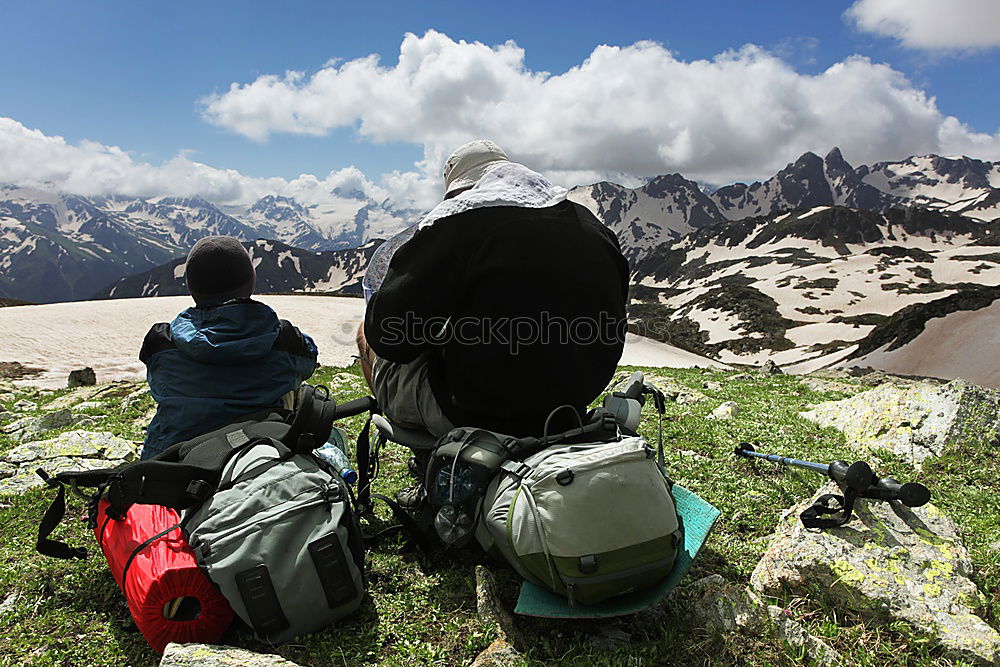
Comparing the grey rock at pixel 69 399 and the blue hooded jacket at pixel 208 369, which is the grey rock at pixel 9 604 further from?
the grey rock at pixel 69 399

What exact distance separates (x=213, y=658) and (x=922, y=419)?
23.8 feet

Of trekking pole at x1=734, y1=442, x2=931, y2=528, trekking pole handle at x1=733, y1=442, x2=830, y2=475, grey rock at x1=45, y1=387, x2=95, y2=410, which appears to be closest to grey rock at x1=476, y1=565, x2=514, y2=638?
trekking pole at x1=734, y1=442, x2=931, y2=528

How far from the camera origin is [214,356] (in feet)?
14.3

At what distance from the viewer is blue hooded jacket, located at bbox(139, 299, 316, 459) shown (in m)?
4.33

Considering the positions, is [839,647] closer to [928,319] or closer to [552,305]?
[552,305]

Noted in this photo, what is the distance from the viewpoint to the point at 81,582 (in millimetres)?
4023

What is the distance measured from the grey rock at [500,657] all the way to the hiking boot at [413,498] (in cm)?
164

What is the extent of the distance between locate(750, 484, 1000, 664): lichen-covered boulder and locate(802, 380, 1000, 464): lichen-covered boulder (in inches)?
101

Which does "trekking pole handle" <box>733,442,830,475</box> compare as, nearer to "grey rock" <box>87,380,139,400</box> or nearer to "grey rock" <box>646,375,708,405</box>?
"grey rock" <box>646,375,708,405</box>

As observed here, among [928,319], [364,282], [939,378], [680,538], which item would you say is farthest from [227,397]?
[928,319]

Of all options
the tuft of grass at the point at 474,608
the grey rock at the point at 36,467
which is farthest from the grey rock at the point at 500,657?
the grey rock at the point at 36,467

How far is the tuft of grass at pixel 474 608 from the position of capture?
3.15 meters

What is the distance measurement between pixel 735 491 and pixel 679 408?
3.73 metres

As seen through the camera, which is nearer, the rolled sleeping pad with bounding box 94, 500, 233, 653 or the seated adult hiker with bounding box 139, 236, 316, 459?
the rolled sleeping pad with bounding box 94, 500, 233, 653
